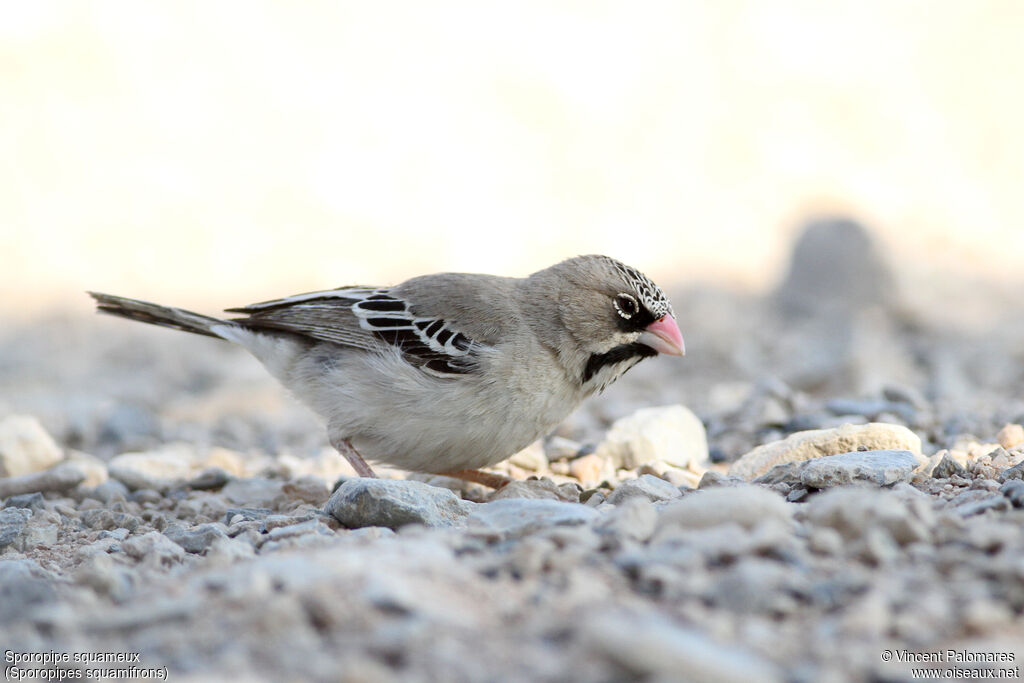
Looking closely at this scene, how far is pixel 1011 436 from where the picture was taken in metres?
5.62

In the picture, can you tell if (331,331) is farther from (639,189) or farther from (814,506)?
(639,189)

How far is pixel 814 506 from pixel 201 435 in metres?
5.68

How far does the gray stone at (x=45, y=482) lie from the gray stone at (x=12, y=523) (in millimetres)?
794

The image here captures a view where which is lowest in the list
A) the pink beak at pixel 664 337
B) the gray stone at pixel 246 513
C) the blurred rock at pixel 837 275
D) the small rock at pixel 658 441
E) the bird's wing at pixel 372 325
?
the gray stone at pixel 246 513

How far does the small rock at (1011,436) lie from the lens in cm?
558

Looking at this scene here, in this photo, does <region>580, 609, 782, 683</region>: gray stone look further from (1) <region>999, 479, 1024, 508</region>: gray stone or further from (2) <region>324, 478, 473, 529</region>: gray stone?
(2) <region>324, 478, 473, 529</region>: gray stone

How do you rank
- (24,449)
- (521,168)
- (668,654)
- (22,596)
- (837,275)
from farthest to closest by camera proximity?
(521,168) → (837,275) → (24,449) → (22,596) → (668,654)

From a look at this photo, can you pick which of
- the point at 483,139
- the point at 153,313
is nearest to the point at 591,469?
the point at 153,313

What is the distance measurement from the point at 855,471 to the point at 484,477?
83.3 inches

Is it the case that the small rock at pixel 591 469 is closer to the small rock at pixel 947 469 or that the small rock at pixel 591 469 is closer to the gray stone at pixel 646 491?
the gray stone at pixel 646 491

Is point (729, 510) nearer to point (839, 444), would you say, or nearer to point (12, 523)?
point (839, 444)

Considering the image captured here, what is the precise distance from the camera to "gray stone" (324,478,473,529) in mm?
4406

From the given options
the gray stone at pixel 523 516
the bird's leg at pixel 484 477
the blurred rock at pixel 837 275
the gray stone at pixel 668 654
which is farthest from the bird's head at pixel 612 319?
the blurred rock at pixel 837 275

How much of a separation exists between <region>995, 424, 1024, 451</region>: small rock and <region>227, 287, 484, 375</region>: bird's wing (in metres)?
2.76
